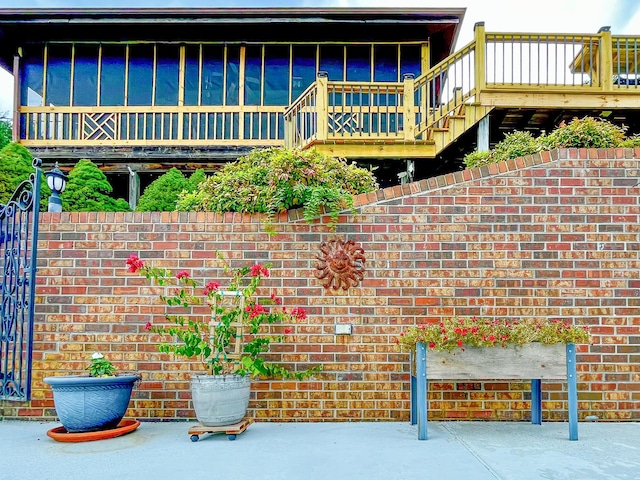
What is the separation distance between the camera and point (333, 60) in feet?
38.2

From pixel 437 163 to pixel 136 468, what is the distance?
7.74 meters

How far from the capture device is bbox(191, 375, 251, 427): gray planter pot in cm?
411

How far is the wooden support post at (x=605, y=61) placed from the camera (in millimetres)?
8711

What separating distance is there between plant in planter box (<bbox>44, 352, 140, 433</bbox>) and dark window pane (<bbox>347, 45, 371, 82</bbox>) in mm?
8753

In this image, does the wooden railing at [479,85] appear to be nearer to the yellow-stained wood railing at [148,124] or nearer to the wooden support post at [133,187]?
the yellow-stained wood railing at [148,124]

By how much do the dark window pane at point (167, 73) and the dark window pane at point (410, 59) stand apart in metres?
4.51

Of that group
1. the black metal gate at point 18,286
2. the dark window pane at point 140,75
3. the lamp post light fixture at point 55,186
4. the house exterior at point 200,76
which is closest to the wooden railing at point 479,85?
the house exterior at point 200,76

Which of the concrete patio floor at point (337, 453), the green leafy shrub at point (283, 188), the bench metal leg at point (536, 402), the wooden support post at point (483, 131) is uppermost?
the wooden support post at point (483, 131)

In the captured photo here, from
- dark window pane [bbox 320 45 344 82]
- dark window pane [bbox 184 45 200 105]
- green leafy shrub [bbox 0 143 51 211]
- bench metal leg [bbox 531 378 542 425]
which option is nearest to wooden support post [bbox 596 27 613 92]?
dark window pane [bbox 320 45 344 82]

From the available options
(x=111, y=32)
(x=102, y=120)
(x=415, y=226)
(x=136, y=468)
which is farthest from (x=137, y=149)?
(x=136, y=468)

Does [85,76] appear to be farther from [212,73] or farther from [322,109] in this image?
[322,109]

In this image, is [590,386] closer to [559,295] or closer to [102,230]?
[559,295]

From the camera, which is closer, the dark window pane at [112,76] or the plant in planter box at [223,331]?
the plant in planter box at [223,331]

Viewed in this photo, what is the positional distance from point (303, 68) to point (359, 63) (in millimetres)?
1133
